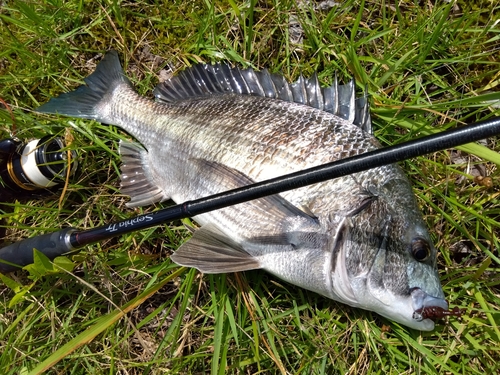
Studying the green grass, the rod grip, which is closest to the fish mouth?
the green grass

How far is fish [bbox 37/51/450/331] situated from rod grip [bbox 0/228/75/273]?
0.52m

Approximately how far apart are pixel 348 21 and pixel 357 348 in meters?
2.12

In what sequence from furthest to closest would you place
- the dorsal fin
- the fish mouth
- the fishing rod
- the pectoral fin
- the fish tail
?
the fish tail < the dorsal fin < the pectoral fin < the fish mouth < the fishing rod

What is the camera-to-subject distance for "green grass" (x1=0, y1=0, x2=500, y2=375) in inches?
94.0

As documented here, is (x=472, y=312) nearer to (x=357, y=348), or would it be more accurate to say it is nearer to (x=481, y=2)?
Result: (x=357, y=348)

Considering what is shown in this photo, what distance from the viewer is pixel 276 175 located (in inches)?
85.0

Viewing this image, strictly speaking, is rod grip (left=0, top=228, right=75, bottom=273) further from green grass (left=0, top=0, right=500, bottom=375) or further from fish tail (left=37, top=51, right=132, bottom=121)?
fish tail (left=37, top=51, right=132, bottom=121)

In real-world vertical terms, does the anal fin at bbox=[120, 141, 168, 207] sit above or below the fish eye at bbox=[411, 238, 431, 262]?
above

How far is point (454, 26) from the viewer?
262 centimetres

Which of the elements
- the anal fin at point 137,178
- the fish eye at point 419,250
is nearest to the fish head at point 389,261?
the fish eye at point 419,250

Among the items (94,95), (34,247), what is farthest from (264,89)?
(34,247)

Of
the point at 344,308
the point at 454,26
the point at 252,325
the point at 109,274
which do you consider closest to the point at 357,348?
the point at 344,308

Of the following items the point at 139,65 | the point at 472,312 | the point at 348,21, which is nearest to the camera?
the point at 472,312

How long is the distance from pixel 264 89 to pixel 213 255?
1.06 metres
